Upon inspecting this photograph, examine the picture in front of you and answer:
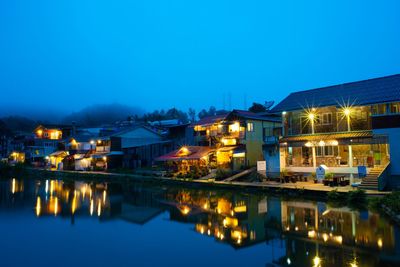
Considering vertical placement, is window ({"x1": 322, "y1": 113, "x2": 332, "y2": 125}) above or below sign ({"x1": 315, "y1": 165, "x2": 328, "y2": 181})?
above

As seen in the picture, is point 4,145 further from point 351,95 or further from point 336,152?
point 351,95

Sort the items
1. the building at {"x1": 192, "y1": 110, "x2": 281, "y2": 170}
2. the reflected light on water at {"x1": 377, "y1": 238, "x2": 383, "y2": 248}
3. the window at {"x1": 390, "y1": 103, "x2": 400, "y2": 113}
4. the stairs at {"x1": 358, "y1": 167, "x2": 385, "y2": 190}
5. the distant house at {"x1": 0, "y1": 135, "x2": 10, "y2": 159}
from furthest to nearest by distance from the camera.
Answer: the distant house at {"x1": 0, "y1": 135, "x2": 10, "y2": 159}
the building at {"x1": 192, "y1": 110, "x2": 281, "y2": 170}
the window at {"x1": 390, "y1": 103, "x2": 400, "y2": 113}
the stairs at {"x1": 358, "y1": 167, "x2": 385, "y2": 190}
the reflected light on water at {"x1": 377, "y1": 238, "x2": 383, "y2": 248}

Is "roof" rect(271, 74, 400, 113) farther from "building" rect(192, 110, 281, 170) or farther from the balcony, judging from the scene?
"building" rect(192, 110, 281, 170)

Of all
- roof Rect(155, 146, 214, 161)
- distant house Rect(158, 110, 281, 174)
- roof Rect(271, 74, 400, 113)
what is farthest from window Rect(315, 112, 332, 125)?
roof Rect(155, 146, 214, 161)

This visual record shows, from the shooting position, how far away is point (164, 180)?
112 ft

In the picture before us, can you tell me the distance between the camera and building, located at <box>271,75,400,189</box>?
2177cm

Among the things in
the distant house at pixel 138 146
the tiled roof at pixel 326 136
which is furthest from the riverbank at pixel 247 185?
the distant house at pixel 138 146

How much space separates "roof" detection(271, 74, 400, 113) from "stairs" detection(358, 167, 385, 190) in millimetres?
4985

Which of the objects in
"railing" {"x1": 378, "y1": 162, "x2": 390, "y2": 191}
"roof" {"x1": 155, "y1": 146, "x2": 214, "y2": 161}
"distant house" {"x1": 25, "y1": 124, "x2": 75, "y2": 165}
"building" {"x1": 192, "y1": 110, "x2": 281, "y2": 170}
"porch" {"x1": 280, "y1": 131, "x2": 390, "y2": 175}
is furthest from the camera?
"distant house" {"x1": 25, "y1": 124, "x2": 75, "y2": 165}

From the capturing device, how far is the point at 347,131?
80.4 ft

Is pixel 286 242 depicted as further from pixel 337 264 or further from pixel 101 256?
pixel 101 256

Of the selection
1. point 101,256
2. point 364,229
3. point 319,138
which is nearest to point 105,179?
point 319,138

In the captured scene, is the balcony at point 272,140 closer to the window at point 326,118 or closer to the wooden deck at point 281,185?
the wooden deck at point 281,185

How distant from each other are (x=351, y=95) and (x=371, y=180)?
8.07 metres
